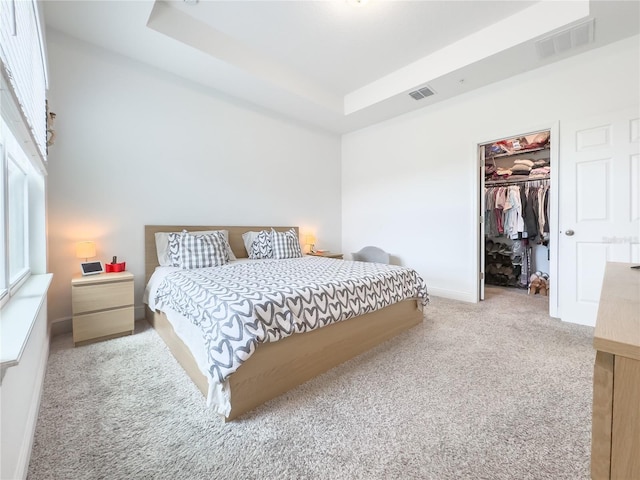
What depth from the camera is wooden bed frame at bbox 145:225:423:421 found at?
1464mm

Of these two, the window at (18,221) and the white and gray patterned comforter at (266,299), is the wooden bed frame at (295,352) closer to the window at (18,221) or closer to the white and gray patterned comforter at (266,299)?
the white and gray patterned comforter at (266,299)

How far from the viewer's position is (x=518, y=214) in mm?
4156

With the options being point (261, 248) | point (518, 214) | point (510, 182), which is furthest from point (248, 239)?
point (510, 182)

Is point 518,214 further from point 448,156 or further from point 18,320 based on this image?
point 18,320

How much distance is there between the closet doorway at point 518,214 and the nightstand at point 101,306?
456cm

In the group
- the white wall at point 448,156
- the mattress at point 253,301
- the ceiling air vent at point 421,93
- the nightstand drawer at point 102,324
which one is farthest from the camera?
the ceiling air vent at point 421,93

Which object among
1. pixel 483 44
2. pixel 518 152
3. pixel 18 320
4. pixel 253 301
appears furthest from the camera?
pixel 518 152

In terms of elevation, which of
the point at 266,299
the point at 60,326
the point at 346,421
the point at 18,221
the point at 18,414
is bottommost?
the point at 346,421

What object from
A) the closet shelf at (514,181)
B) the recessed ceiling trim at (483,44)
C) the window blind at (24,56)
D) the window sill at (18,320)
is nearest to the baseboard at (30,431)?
the window sill at (18,320)

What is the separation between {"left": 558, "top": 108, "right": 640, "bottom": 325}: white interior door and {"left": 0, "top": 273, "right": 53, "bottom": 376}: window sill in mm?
3980

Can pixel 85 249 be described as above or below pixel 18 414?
above

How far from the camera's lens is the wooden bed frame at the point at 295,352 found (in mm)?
1464

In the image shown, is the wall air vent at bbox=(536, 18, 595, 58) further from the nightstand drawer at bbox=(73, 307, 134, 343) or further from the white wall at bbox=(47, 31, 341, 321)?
the nightstand drawer at bbox=(73, 307, 134, 343)

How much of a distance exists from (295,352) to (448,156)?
3300mm
